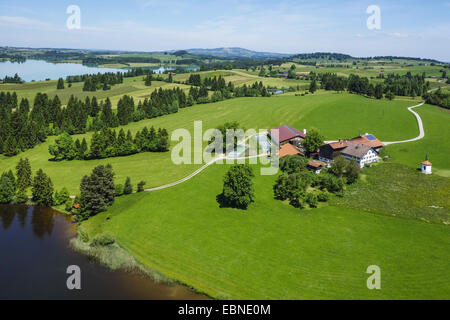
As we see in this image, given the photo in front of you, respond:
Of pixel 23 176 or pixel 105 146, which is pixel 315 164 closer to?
pixel 105 146

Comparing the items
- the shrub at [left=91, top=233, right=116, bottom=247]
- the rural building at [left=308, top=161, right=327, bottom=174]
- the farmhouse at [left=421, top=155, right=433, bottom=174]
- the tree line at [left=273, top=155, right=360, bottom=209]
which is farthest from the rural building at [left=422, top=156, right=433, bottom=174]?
the shrub at [left=91, top=233, right=116, bottom=247]

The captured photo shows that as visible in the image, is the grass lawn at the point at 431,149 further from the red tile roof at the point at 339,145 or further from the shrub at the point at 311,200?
the shrub at the point at 311,200

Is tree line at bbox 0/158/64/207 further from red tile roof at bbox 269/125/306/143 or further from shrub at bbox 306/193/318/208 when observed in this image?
red tile roof at bbox 269/125/306/143

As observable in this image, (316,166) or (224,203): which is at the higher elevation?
(316,166)

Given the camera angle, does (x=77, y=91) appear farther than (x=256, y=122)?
Yes

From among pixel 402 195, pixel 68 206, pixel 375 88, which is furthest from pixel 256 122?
pixel 68 206

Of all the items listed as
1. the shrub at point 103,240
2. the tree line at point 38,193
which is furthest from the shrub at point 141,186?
the shrub at point 103,240
